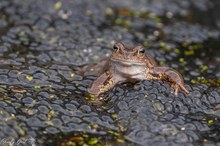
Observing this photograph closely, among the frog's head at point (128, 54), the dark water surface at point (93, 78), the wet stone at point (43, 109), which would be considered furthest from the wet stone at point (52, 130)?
the frog's head at point (128, 54)

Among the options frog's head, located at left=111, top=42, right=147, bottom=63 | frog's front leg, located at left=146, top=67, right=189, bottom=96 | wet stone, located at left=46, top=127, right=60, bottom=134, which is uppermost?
frog's head, located at left=111, top=42, right=147, bottom=63

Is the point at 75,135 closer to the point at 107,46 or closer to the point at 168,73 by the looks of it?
the point at 168,73

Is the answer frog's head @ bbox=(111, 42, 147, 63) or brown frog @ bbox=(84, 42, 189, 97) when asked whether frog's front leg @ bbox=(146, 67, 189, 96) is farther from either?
frog's head @ bbox=(111, 42, 147, 63)

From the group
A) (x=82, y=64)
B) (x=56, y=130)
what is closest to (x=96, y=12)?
(x=82, y=64)

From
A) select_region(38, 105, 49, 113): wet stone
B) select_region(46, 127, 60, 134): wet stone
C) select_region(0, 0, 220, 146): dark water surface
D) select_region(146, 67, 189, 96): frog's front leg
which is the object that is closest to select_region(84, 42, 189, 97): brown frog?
select_region(146, 67, 189, 96): frog's front leg

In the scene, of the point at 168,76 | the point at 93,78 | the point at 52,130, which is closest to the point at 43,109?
the point at 52,130

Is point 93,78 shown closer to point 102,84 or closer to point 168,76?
point 102,84
